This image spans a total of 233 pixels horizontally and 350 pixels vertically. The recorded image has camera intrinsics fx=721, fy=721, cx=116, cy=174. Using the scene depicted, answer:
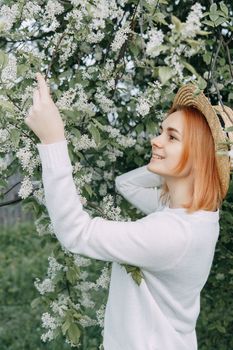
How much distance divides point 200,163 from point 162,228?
0.74 ft

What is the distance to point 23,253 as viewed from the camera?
7949mm

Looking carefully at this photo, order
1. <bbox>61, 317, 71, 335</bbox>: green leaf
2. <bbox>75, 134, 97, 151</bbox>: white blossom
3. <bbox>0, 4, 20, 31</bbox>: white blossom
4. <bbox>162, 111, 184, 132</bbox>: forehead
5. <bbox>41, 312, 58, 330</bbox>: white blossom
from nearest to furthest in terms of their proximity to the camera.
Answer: <bbox>162, 111, 184, 132</bbox>: forehead → <bbox>0, 4, 20, 31</bbox>: white blossom → <bbox>75, 134, 97, 151</bbox>: white blossom → <bbox>61, 317, 71, 335</bbox>: green leaf → <bbox>41, 312, 58, 330</bbox>: white blossom

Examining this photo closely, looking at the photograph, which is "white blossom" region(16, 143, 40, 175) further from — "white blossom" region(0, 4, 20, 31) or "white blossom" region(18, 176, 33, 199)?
"white blossom" region(0, 4, 20, 31)

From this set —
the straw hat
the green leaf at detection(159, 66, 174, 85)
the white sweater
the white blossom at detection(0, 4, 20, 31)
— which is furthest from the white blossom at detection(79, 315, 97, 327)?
the green leaf at detection(159, 66, 174, 85)

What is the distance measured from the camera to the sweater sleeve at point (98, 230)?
176cm

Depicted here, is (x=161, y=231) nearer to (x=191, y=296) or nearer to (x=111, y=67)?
(x=191, y=296)

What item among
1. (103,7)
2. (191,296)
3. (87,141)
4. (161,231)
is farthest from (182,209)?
(103,7)

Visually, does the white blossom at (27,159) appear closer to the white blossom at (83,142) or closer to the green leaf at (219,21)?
the white blossom at (83,142)

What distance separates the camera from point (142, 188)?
2.36m

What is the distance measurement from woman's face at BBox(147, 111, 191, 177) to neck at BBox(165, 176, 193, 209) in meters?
0.03

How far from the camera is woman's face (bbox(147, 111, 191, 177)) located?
1971 mm

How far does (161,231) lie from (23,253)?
20.4ft

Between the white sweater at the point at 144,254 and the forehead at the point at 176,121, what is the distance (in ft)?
0.76

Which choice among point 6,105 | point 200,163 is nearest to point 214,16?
point 200,163
